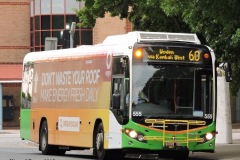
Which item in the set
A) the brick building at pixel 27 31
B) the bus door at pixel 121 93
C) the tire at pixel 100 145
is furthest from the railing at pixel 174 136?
the brick building at pixel 27 31

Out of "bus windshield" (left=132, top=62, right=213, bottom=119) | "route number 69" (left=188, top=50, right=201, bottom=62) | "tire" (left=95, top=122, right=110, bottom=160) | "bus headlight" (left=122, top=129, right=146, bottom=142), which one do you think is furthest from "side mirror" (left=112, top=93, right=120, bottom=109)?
"route number 69" (left=188, top=50, right=201, bottom=62)

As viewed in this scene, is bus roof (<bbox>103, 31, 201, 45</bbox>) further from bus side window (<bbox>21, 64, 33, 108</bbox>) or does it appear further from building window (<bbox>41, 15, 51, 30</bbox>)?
building window (<bbox>41, 15, 51, 30</bbox>)

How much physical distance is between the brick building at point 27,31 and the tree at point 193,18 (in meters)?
21.1

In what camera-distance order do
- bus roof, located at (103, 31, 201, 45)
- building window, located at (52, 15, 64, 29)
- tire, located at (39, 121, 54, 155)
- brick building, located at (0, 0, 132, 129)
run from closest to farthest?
bus roof, located at (103, 31, 201, 45) → tire, located at (39, 121, 54, 155) → brick building, located at (0, 0, 132, 129) → building window, located at (52, 15, 64, 29)

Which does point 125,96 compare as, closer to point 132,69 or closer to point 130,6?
point 132,69

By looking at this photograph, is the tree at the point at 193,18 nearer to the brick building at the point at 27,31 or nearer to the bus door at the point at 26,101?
the bus door at the point at 26,101

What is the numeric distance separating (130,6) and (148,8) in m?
2.56

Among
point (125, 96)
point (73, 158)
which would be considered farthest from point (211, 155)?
point (125, 96)

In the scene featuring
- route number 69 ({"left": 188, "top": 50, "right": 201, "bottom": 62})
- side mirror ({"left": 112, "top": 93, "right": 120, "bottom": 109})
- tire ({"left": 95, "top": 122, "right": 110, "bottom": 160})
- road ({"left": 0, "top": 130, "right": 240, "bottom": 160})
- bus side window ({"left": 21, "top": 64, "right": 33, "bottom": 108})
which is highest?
route number 69 ({"left": 188, "top": 50, "right": 201, "bottom": 62})

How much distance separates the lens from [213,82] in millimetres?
23781

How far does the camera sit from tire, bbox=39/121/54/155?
95.3ft

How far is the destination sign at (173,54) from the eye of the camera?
2347 cm

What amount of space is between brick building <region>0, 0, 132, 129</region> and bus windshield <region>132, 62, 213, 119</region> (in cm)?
3439

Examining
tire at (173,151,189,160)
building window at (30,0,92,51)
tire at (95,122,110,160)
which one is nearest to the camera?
tire at (95,122,110,160)
